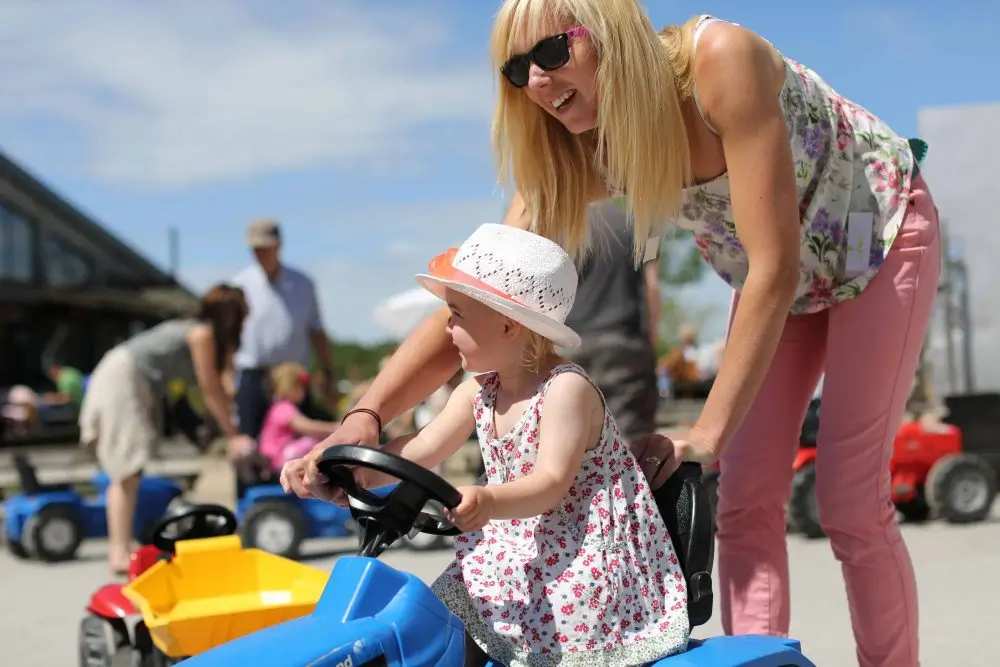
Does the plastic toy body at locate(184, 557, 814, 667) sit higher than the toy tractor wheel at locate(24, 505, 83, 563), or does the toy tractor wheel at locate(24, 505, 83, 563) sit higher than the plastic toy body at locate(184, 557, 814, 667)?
the plastic toy body at locate(184, 557, 814, 667)

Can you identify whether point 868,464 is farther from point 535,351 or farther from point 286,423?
point 286,423

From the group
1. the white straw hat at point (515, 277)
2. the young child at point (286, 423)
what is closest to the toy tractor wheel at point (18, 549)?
the young child at point (286, 423)

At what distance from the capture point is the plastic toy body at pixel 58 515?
23.7 feet

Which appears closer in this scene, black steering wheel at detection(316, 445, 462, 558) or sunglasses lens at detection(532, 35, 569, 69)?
black steering wheel at detection(316, 445, 462, 558)

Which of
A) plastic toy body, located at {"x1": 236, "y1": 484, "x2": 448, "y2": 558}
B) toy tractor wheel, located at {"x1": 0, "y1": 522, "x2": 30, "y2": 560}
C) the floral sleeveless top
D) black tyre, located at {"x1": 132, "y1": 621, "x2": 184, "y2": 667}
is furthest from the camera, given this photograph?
toy tractor wheel, located at {"x1": 0, "y1": 522, "x2": 30, "y2": 560}

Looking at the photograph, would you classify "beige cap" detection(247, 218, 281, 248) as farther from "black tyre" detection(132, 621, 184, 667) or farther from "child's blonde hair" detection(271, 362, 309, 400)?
"black tyre" detection(132, 621, 184, 667)

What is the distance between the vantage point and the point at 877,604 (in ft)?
8.55

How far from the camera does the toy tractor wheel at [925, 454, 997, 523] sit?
7227 millimetres

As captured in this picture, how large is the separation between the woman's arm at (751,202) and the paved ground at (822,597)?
1842mm

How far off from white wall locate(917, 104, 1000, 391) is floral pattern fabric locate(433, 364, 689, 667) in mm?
7376

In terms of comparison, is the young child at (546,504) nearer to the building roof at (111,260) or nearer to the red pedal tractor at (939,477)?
the red pedal tractor at (939,477)

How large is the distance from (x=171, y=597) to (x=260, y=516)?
3.64 meters

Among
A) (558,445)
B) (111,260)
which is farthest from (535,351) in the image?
(111,260)

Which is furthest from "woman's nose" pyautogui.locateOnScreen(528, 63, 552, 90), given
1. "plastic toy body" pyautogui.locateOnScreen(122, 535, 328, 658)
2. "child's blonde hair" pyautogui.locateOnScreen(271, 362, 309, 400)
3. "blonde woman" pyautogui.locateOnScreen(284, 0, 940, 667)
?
"child's blonde hair" pyautogui.locateOnScreen(271, 362, 309, 400)
